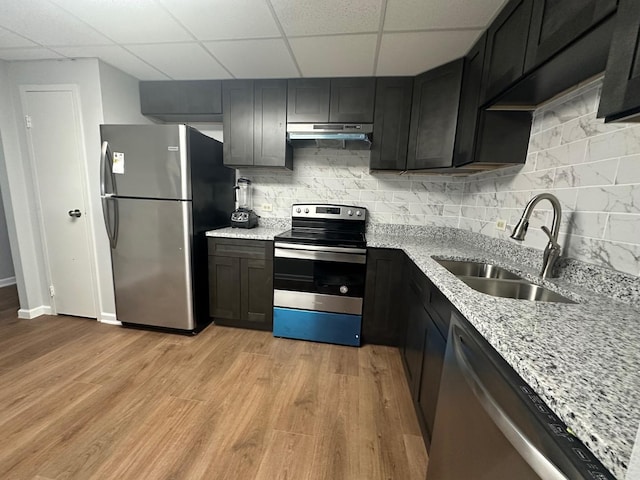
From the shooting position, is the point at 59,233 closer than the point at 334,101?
No

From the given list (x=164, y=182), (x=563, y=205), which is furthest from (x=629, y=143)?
(x=164, y=182)

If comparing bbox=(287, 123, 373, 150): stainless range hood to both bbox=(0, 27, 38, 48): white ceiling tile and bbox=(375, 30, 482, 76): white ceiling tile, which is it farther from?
bbox=(0, 27, 38, 48): white ceiling tile

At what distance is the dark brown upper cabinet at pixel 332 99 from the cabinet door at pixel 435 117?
40cm

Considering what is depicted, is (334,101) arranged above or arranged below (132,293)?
above

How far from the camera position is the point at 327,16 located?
145cm

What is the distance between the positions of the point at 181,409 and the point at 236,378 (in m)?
0.36

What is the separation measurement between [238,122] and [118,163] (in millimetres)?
1064

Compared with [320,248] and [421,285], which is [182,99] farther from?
[421,285]

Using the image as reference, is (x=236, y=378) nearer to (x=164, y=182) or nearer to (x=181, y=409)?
(x=181, y=409)

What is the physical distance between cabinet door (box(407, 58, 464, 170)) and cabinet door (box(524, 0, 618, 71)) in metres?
0.77

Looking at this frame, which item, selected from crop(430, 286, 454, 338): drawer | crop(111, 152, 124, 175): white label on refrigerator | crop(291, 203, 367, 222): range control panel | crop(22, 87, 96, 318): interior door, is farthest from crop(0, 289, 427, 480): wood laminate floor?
crop(111, 152, 124, 175): white label on refrigerator

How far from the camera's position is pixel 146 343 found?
2.12m

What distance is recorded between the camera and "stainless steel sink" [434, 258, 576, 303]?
112 centimetres

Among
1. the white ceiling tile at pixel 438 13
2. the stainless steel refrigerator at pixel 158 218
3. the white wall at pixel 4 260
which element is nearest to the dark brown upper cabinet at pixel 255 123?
the stainless steel refrigerator at pixel 158 218
